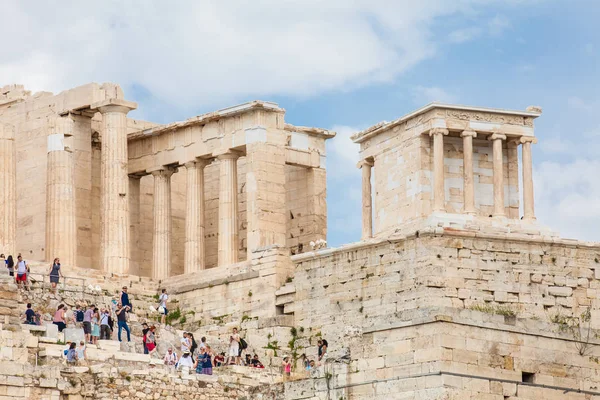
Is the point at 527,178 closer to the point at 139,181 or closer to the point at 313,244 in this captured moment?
the point at 313,244

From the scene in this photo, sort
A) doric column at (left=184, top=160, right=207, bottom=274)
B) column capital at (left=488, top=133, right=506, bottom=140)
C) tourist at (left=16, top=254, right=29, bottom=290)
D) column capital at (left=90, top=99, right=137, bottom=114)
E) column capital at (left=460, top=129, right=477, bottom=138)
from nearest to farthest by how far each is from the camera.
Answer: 1. tourist at (left=16, top=254, right=29, bottom=290)
2. column capital at (left=460, top=129, right=477, bottom=138)
3. column capital at (left=488, top=133, right=506, bottom=140)
4. doric column at (left=184, top=160, right=207, bottom=274)
5. column capital at (left=90, top=99, right=137, bottom=114)

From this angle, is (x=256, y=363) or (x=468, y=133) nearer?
(x=256, y=363)

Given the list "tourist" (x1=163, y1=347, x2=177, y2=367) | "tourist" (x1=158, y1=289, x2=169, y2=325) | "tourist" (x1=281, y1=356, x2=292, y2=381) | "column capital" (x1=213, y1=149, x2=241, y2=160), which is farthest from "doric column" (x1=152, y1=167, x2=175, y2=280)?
"tourist" (x1=163, y1=347, x2=177, y2=367)

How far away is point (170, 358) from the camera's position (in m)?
50.0

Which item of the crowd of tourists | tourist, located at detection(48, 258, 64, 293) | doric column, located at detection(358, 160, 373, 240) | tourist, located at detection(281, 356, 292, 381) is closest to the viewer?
the crowd of tourists

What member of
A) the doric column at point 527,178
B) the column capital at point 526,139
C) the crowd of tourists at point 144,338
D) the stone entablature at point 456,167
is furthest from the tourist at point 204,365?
the column capital at point 526,139

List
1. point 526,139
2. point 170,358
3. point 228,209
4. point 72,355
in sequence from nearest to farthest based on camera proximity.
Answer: point 72,355, point 170,358, point 526,139, point 228,209

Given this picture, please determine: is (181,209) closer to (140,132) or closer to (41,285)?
(140,132)

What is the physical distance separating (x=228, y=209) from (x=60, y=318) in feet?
47.5

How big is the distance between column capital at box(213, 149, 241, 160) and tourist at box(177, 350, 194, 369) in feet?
52.2

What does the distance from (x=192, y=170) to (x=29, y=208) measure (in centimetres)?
557

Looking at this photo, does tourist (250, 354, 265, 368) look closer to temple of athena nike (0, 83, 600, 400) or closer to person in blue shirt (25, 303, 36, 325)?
temple of athena nike (0, 83, 600, 400)

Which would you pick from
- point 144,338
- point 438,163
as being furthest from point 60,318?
point 438,163

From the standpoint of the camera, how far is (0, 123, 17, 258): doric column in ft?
205
